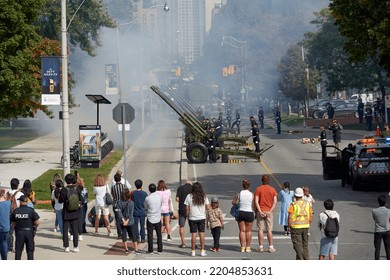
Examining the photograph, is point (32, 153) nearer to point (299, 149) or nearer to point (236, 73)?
point (299, 149)

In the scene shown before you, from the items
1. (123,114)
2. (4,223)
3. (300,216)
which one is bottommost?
(4,223)

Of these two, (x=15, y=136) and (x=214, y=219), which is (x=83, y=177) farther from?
(x=15, y=136)

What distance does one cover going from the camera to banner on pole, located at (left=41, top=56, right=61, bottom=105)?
34031 mm

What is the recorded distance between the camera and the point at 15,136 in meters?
75.5

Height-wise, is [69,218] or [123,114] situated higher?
[123,114]

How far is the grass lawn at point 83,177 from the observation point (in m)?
36.7

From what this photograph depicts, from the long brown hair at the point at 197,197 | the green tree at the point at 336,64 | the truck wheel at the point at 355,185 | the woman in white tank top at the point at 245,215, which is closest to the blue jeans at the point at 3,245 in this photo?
the long brown hair at the point at 197,197

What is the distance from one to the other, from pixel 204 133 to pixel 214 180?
7.52 metres

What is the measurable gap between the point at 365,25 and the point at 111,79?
2668 centimetres

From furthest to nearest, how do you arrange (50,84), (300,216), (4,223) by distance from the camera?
(50,84), (4,223), (300,216)

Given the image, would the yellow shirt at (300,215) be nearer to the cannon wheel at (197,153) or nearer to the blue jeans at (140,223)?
the blue jeans at (140,223)

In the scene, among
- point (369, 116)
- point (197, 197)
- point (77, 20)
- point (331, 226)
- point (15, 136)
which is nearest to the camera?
point (331, 226)

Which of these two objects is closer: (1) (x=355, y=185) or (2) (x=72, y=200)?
(2) (x=72, y=200)

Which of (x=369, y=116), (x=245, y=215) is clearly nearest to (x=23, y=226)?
(x=245, y=215)
